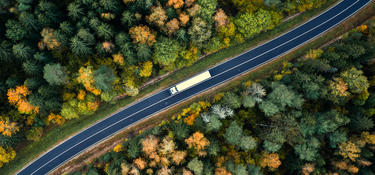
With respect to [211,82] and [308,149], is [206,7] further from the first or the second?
[308,149]

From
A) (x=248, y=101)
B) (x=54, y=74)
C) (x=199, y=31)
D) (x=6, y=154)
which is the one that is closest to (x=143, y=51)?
(x=199, y=31)

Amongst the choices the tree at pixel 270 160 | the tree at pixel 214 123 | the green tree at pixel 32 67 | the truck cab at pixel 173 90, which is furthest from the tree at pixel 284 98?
the green tree at pixel 32 67

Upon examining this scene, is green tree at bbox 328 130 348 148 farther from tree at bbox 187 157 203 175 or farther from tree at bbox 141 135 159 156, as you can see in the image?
tree at bbox 141 135 159 156

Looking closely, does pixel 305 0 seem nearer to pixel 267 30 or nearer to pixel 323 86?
pixel 267 30

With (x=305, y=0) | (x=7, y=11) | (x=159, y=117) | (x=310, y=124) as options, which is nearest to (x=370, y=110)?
(x=310, y=124)

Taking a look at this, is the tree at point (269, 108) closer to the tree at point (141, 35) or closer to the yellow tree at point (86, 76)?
the tree at point (141, 35)

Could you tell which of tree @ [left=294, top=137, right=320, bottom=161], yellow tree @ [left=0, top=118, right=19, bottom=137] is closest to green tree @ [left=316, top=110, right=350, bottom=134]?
tree @ [left=294, top=137, right=320, bottom=161]
